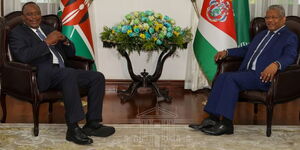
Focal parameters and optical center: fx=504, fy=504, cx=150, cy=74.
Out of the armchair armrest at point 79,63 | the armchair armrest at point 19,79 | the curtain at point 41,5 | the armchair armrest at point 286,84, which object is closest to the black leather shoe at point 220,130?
the armchair armrest at point 286,84

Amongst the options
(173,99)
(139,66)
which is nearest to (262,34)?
(173,99)

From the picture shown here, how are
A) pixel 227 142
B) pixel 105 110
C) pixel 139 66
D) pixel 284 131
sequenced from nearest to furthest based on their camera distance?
pixel 227 142 < pixel 284 131 < pixel 105 110 < pixel 139 66

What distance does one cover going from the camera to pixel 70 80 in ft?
13.7

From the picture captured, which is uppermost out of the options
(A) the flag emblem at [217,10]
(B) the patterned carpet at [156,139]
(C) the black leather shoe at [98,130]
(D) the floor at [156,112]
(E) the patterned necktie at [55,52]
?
(A) the flag emblem at [217,10]

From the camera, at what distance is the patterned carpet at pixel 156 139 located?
13.1 ft

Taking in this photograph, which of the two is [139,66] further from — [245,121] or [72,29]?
[245,121]

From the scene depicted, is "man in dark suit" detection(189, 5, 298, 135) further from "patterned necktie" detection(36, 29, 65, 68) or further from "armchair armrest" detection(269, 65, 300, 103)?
"patterned necktie" detection(36, 29, 65, 68)

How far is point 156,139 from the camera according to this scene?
4.20 metres

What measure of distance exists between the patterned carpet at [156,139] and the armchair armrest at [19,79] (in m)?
0.33

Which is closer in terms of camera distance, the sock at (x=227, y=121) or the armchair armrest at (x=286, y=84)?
the armchair armrest at (x=286, y=84)

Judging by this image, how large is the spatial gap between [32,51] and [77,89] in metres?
0.50

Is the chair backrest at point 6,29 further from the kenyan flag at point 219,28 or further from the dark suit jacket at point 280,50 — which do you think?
the dark suit jacket at point 280,50

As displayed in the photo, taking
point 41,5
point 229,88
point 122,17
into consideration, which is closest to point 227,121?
point 229,88

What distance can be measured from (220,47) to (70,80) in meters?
1.99
